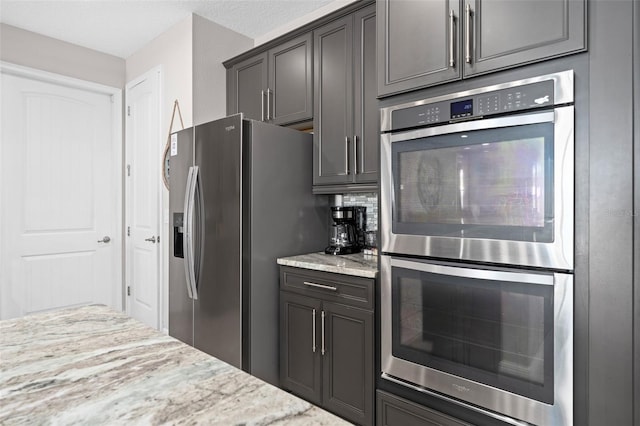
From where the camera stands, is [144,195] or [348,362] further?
[144,195]

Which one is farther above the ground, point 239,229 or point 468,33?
point 468,33

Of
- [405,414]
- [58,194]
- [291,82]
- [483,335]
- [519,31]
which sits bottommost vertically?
[405,414]

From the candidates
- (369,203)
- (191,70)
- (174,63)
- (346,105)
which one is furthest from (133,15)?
(369,203)

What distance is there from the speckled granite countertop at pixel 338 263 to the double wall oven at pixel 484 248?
6.4 inches

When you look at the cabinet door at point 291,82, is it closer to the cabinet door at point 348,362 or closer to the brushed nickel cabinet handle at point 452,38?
the brushed nickel cabinet handle at point 452,38

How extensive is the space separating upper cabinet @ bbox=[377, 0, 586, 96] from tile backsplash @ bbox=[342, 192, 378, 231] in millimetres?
992

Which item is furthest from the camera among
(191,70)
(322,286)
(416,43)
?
(191,70)

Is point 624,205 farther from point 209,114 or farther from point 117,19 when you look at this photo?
point 117,19

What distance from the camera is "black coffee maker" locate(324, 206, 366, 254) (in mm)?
2500

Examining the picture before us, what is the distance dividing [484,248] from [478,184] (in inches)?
10.1

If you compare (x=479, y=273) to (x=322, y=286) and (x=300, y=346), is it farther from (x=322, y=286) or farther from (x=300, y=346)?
(x=300, y=346)

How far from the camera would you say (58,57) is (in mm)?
3420

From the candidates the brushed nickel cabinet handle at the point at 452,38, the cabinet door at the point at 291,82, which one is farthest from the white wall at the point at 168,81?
the brushed nickel cabinet handle at the point at 452,38

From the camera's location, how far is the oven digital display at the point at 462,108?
152cm
